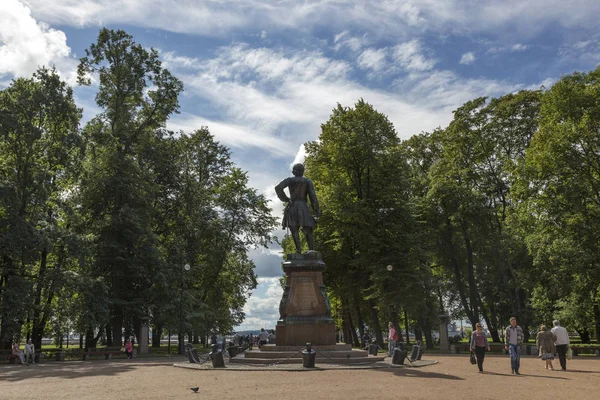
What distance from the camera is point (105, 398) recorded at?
33.2 ft

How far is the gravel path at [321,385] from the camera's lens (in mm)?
10055

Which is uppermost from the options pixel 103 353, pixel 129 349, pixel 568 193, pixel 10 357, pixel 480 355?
pixel 568 193

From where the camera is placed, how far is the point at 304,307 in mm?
17688

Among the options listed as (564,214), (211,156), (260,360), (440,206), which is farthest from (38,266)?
(564,214)

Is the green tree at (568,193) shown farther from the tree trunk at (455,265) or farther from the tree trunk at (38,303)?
the tree trunk at (38,303)

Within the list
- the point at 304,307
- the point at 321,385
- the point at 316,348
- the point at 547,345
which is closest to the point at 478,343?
the point at 547,345

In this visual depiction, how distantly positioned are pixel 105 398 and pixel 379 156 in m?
24.5

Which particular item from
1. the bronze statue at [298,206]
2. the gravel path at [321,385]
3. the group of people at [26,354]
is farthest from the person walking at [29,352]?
the bronze statue at [298,206]

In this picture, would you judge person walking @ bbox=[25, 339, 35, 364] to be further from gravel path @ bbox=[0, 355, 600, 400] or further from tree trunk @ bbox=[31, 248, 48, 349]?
gravel path @ bbox=[0, 355, 600, 400]

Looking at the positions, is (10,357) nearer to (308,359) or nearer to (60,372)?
(60,372)

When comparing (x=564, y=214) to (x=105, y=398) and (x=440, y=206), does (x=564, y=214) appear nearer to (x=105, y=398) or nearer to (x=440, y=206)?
(x=440, y=206)

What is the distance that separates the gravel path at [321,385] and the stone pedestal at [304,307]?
3.01m

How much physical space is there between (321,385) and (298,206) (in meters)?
8.70

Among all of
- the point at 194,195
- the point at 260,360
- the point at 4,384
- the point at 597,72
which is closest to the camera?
the point at 4,384
